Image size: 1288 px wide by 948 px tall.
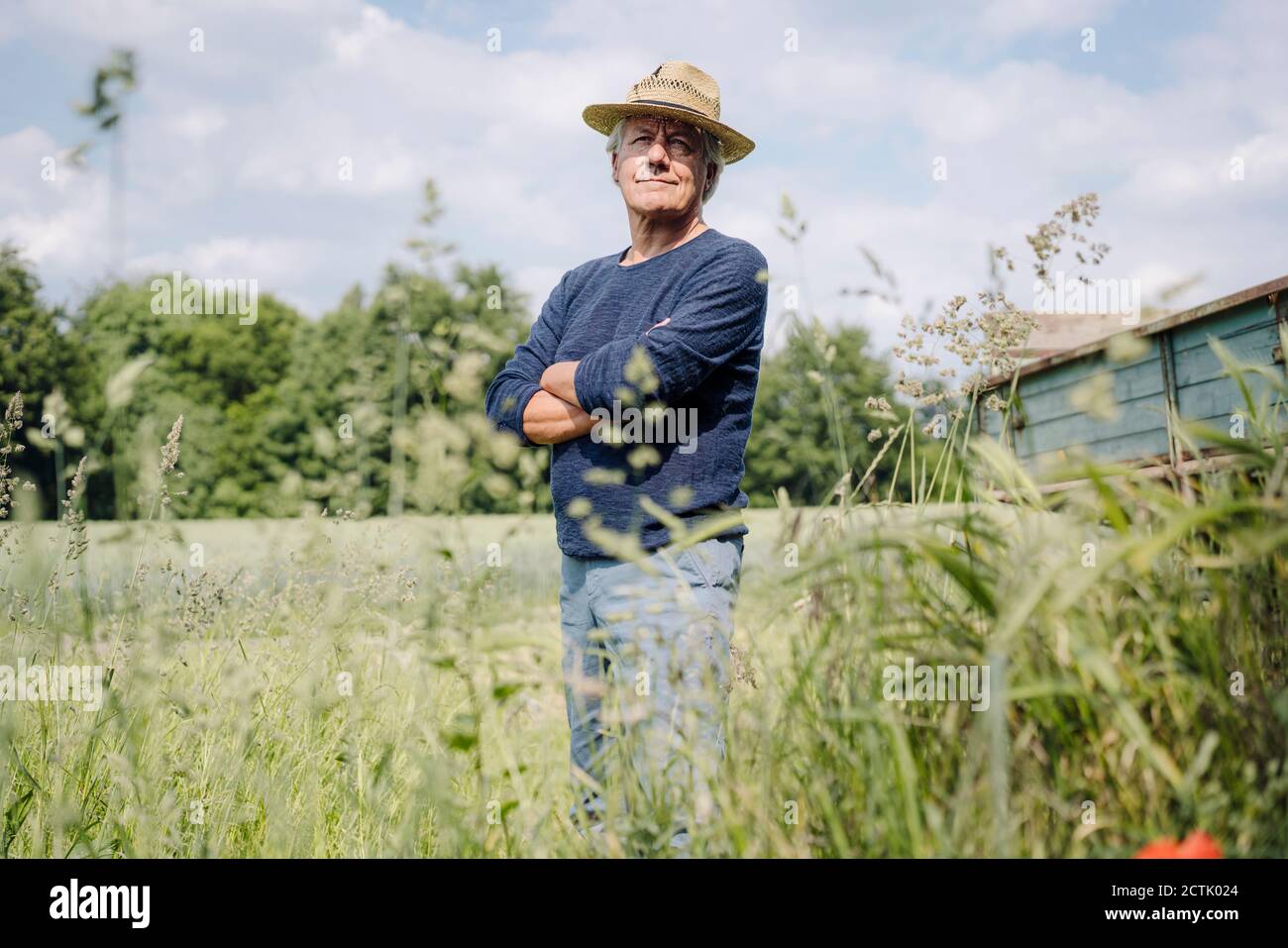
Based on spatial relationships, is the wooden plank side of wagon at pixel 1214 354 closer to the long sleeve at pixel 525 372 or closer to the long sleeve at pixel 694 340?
the long sleeve at pixel 694 340

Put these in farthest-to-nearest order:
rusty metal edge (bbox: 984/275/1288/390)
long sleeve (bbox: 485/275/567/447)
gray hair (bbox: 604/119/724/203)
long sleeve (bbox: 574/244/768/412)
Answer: rusty metal edge (bbox: 984/275/1288/390)
gray hair (bbox: 604/119/724/203)
long sleeve (bbox: 485/275/567/447)
long sleeve (bbox: 574/244/768/412)

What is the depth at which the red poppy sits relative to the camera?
1.04m

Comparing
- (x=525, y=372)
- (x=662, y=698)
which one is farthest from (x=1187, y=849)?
(x=525, y=372)

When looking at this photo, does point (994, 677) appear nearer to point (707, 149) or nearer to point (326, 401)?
point (707, 149)

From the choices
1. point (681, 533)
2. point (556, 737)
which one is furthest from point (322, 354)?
point (681, 533)

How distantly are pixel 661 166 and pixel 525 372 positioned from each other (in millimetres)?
772

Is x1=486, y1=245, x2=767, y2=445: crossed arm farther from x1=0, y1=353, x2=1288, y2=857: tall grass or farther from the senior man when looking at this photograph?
x1=0, y1=353, x2=1288, y2=857: tall grass

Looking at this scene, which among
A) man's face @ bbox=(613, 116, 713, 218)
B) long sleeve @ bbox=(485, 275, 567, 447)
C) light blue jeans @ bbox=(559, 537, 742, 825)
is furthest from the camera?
man's face @ bbox=(613, 116, 713, 218)

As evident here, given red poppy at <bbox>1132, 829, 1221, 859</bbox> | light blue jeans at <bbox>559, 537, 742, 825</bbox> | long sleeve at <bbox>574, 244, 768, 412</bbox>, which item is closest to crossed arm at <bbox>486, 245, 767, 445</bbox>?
long sleeve at <bbox>574, 244, 768, 412</bbox>

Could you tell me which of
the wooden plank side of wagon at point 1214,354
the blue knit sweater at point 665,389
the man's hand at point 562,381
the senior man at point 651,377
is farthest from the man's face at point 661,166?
the wooden plank side of wagon at point 1214,354

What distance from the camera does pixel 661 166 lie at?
3.06m

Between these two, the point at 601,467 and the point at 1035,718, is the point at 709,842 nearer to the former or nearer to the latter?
the point at 1035,718

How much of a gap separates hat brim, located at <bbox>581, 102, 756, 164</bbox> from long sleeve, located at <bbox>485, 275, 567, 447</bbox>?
0.57m
